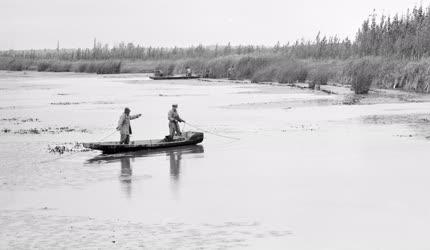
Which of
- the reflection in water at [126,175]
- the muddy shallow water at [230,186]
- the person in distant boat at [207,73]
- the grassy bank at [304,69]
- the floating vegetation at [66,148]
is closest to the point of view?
the muddy shallow water at [230,186]

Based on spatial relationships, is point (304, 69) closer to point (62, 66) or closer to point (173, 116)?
point (173, 116)

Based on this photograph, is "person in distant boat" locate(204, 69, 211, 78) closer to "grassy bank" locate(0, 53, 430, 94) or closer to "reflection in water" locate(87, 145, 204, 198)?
"grassy bank" locate(0, 53, 430, 94)

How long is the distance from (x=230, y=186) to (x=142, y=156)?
609cm

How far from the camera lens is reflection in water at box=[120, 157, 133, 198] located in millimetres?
18358

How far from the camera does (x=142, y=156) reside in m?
24.1

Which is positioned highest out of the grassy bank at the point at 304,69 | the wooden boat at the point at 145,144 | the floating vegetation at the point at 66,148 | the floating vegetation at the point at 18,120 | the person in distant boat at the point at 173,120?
the grassy bank at the point at 304,69

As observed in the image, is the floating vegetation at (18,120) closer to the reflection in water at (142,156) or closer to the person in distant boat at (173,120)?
the person in distant boat at (173,120)

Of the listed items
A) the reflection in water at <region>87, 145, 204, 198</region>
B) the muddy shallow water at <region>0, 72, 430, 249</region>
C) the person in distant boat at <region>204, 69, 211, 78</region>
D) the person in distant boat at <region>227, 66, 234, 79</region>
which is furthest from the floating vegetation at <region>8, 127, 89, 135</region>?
the person in distant boat at <region>204, 69, 211, 78</region>

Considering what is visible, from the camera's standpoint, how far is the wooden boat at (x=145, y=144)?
23475 millimetres

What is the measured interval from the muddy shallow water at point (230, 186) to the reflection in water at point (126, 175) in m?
0.05

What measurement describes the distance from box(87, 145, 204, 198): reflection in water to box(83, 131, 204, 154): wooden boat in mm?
158

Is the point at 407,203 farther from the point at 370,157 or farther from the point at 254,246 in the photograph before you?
the point at 370,157

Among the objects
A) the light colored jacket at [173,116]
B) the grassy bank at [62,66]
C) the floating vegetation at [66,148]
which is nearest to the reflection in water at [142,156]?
the light colored jacket at [173,116]

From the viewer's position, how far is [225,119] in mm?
36094
